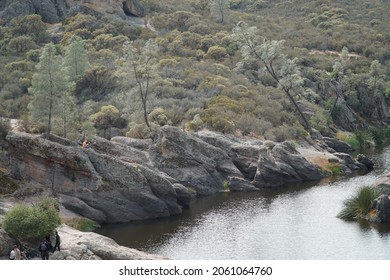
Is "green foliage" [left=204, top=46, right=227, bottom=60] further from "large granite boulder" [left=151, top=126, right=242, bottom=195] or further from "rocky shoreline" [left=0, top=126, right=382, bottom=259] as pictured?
"large granite boulder" [left=151, top=126, right=242, bottom=195]

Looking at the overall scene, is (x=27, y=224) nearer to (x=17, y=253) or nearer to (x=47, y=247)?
(x=47, y=247)

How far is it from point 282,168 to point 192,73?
36042mm

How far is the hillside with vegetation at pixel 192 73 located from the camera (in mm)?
69000

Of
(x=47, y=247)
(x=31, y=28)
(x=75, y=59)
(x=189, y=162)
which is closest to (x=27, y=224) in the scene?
(x=47, y=247)

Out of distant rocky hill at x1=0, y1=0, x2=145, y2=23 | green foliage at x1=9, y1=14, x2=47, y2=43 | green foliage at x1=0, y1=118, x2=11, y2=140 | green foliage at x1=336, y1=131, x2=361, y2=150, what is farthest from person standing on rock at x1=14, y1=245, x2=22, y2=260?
distant rocky hill at x1=0, y1=0, x2=145, y2=23

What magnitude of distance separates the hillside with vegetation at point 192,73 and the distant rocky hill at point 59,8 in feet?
5.04

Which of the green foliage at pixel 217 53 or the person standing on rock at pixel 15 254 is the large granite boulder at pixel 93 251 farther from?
the green foliage at pixel 217 53

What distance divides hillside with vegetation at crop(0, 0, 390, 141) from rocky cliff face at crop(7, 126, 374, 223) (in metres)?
4.06

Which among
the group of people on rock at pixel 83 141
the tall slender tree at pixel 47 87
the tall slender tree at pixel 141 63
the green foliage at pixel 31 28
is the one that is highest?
the green foliage at pixel 31 28

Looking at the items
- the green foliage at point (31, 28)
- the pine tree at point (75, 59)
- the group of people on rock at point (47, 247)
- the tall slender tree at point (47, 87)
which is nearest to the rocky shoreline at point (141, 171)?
the group of people on rock at point (47, 247)

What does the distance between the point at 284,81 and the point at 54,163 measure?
4139 centimetres

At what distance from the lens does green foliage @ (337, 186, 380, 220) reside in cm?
4610

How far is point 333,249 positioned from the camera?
128 feet
